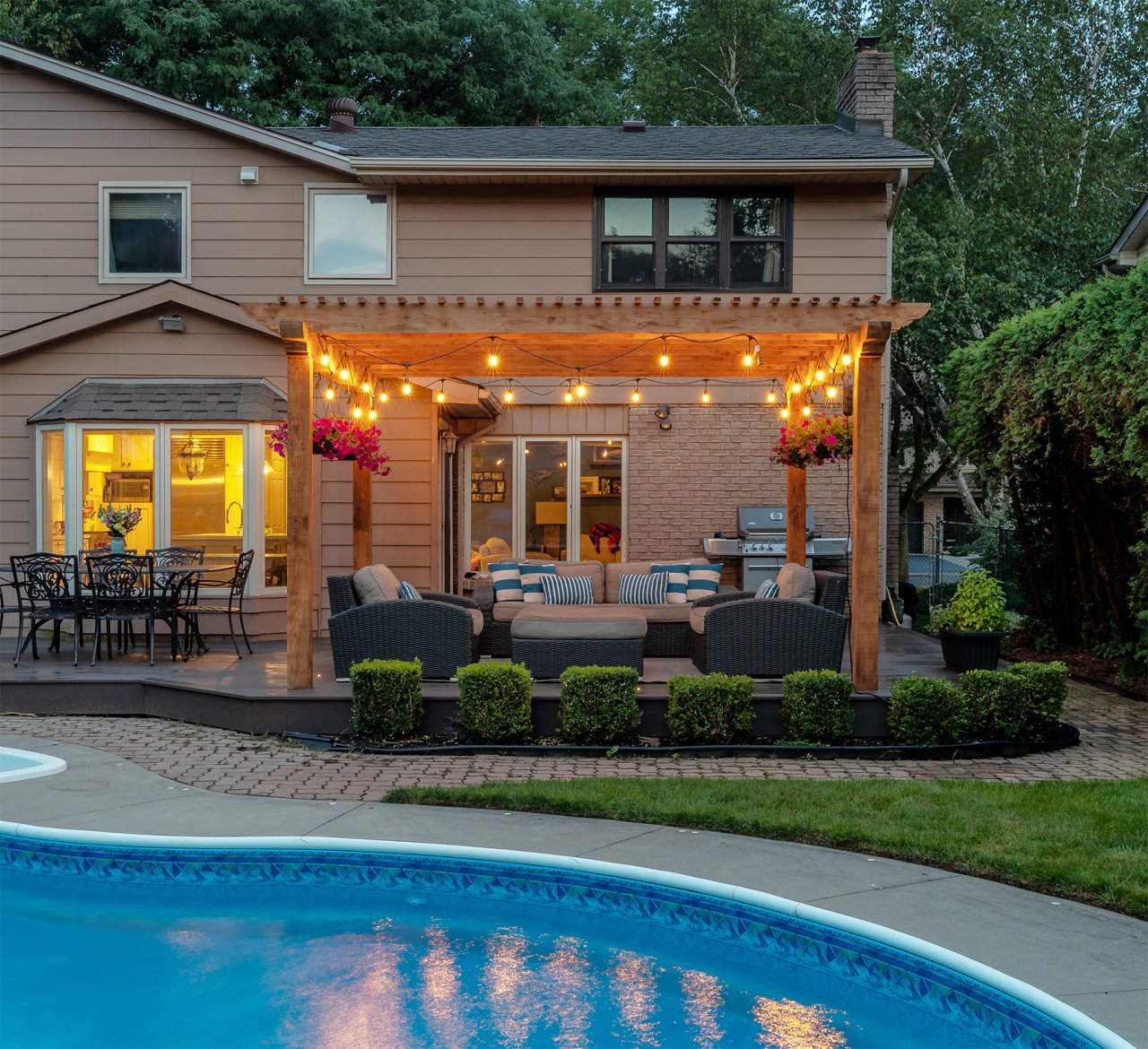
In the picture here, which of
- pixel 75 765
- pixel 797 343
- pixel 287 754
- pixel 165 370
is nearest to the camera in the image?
pixel 75 765

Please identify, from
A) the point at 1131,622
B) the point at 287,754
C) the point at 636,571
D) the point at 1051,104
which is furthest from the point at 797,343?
the point at 1051,104

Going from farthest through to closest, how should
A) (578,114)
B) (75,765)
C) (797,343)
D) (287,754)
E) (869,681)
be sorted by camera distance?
1. (578,114)
2. (797,343)
3. (869,681)
4. (287,754)
5. (75,765)

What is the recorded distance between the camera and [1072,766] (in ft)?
21.7

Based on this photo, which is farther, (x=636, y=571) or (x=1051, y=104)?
(x=1051, y=104)

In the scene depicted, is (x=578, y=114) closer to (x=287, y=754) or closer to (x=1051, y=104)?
(x=1051, y=104)

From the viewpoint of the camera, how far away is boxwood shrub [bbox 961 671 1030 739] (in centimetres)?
702

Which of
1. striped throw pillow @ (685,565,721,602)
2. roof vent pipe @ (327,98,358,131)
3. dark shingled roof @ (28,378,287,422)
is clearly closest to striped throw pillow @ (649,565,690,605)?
striped throw pillow @ (685,565,721,602)

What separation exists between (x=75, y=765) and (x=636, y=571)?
17.2 feet

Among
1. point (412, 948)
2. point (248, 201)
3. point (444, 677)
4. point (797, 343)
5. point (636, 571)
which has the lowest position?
point (412, 948)

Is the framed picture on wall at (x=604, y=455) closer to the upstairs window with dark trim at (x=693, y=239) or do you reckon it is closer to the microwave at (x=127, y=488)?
the upstairs window with dark trim at (x=693, y=239)

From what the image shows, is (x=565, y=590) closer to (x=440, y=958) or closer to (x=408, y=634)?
(x=408, y=634)

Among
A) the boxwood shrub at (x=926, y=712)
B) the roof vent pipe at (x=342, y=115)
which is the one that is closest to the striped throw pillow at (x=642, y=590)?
the boxwood shrub at (x=926, y=712)

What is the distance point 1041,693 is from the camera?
7059 mm

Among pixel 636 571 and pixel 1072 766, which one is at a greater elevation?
pixel 636 571
